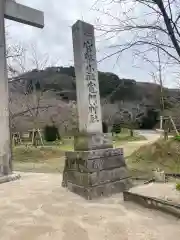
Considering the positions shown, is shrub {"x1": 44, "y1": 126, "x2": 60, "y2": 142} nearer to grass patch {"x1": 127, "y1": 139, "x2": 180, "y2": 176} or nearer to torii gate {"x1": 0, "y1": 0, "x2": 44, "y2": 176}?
grass patch {"x1": 127, "y1": 139, "x2": 180, "y2": 176}

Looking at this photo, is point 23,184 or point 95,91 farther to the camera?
point 23,184

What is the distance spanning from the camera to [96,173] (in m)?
4.59

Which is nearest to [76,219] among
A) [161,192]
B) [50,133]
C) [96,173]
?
[96,173]

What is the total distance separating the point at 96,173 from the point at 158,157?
18.3 feet

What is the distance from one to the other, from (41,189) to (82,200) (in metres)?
1.22

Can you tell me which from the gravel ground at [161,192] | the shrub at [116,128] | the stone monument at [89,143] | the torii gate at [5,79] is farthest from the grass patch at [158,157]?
the shrub at [116,128]

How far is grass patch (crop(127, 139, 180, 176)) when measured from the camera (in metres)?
8.82

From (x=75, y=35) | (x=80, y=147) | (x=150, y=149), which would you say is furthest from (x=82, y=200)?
(x=150, y=149)

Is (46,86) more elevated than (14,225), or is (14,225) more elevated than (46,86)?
(46,86)

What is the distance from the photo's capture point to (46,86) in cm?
1778

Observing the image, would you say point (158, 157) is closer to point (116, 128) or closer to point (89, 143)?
point (89, 143)

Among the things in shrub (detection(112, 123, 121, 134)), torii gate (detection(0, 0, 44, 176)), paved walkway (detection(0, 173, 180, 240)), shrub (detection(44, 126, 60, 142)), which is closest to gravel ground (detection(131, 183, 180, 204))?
paved walkway (detection(0, 173, 180, 240))

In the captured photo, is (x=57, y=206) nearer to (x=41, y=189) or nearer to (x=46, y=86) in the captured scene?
(x=41, y=189)

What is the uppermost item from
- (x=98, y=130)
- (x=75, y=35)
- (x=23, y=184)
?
(x=75, y=35)
